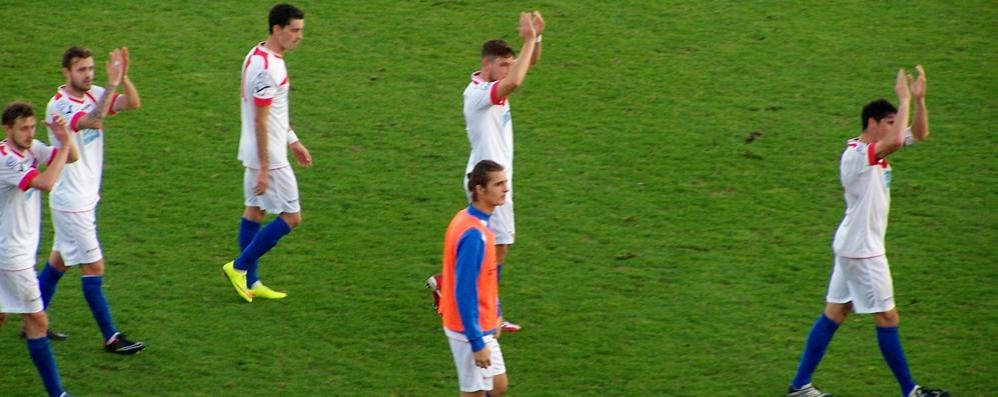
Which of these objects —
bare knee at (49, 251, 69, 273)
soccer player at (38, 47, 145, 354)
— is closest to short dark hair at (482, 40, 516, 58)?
soccer player at (38, 47, 145, 354)

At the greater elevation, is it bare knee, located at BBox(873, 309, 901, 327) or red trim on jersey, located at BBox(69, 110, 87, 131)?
red trim on jersey, located at BBox(69, 110, 87, 131)

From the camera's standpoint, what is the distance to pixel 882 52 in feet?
42.5

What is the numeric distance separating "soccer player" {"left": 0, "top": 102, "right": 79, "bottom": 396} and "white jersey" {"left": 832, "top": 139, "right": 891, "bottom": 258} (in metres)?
4.40

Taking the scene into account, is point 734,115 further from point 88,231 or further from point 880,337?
point 88,231

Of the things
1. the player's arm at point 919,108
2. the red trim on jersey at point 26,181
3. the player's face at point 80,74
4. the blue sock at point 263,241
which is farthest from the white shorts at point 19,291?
the player's arm at point 919,108

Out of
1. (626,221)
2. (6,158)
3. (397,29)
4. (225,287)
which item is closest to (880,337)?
(626,221)

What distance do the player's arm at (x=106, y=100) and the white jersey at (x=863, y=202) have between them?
4.27 meters

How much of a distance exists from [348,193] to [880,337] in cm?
462

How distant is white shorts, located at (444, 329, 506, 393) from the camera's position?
22.5 feet

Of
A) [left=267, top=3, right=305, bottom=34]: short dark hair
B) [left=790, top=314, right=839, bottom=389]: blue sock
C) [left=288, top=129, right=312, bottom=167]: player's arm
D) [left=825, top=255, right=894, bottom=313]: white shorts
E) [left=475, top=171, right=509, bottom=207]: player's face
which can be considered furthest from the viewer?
[left=288, top=129, right=312, bottom=167]: player's arm

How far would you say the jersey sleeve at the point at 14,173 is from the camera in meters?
7.51

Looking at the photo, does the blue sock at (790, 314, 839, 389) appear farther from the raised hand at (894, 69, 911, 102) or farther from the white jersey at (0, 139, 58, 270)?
the white jersey at (0, 139, 58, 270)

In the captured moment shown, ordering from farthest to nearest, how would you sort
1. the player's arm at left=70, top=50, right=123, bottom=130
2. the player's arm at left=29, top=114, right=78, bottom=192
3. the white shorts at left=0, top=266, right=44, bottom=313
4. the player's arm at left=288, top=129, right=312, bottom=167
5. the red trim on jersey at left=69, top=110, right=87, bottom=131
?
1. the player's arm at left=288, top=129, right=312, bottom=167
2. the red trim on jersey at left=69, top=110, right=87, bottom=131
3. the player's arm at left=70, top=50, right=123, bottom=130
4. the white shorts at left=0, top=266, right=44, bottom=313
5. the player's arm at left=29, top=114, right=78, bottom=192

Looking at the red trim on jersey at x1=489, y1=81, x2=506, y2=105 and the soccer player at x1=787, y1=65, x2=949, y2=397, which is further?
the red trim on jersey at x1=489, y1=81, x2=506, y2=105
